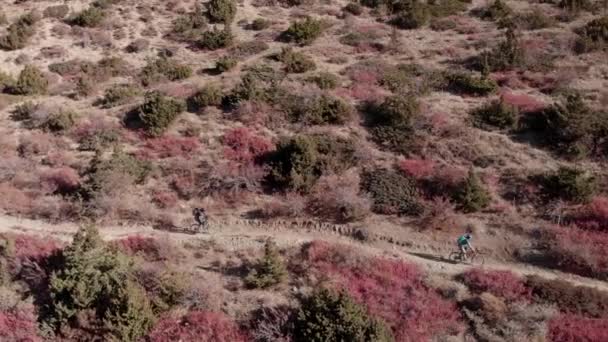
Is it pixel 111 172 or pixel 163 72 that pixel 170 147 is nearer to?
pixel 111 172

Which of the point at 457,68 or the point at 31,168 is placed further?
the point at 457,68

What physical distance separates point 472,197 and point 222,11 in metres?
25.7

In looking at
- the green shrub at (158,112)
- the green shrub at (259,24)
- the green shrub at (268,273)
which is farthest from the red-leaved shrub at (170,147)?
the green shrub at (259,24)

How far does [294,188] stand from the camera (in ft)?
85.0

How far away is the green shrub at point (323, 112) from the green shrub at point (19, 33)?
21.8 meters

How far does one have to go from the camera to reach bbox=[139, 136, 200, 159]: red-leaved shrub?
2920 cm

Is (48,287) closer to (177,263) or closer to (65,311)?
(65,311)

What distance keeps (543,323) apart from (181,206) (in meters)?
16.1

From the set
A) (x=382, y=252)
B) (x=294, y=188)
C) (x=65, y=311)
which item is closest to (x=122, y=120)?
(x=294, y=188)

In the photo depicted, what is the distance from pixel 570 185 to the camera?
79.3 ft

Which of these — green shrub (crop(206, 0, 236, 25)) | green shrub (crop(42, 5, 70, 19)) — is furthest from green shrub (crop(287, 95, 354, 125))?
green shrub (crop(42, 5, 70, 19))

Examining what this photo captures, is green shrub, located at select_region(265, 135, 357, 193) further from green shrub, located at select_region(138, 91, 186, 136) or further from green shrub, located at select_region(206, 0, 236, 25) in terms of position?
green shrub, located at select_region(206, 0, 236, 25)

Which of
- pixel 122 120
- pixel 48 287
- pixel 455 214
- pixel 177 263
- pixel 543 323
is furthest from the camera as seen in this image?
pixel 122 120

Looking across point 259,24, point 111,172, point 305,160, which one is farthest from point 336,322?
point 259,24
